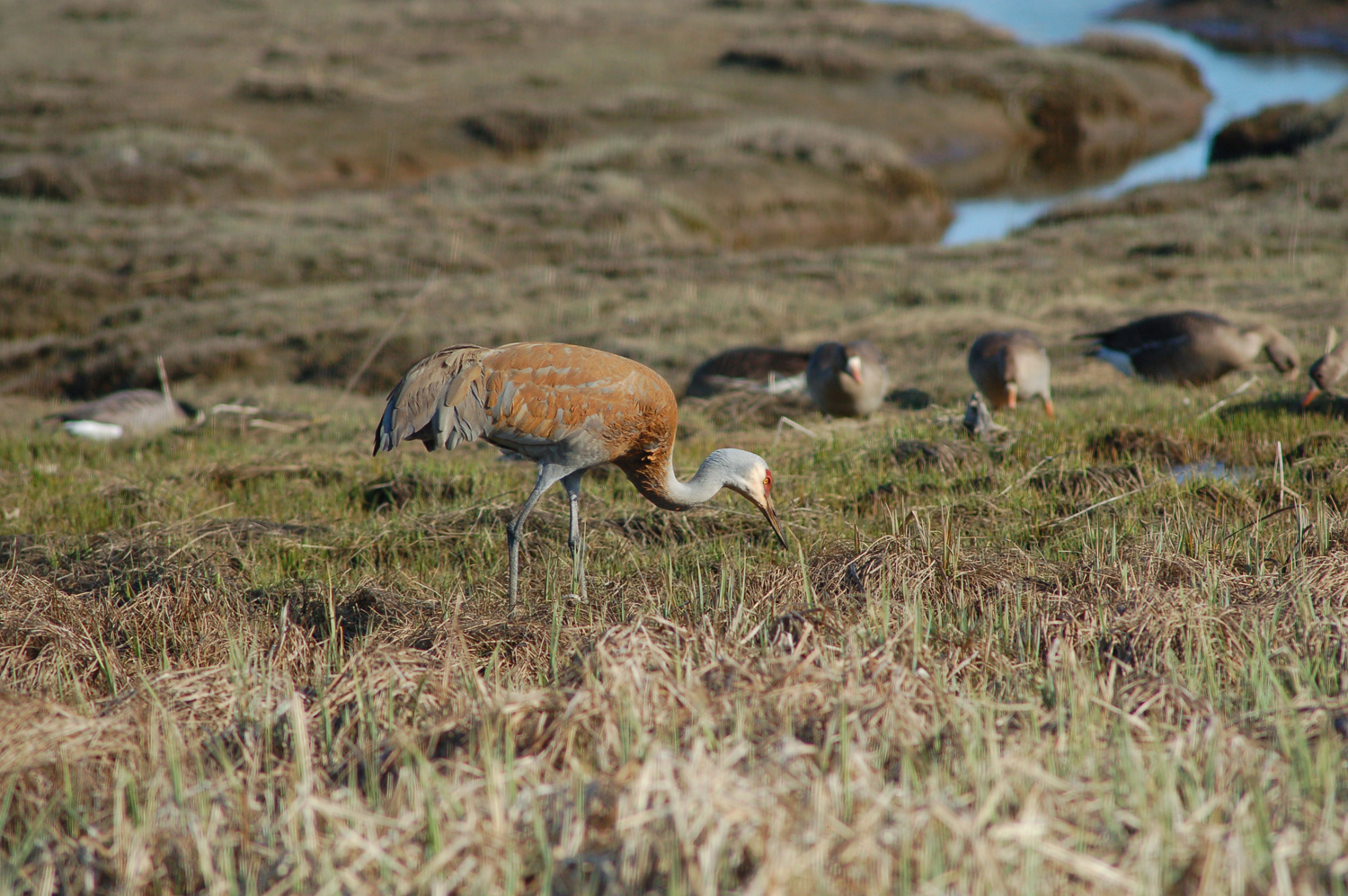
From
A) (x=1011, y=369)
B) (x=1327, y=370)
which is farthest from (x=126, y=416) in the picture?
Result: (x=1327, y=370)

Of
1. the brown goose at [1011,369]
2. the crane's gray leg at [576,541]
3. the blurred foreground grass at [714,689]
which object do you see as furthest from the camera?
the brown goose at [1011,369]

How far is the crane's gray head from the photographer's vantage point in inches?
220

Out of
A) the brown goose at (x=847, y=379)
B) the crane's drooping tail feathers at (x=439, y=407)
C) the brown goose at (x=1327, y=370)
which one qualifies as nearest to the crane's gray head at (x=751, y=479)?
the crane's drooping tail feathers at (x=439, y=407)

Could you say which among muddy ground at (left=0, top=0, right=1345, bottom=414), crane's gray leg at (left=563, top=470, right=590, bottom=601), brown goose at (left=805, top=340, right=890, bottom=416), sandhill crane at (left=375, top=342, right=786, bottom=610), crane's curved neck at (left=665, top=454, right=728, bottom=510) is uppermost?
sandhill crane at (left=375, top=342, right=786, bottom=610)

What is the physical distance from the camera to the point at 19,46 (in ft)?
133

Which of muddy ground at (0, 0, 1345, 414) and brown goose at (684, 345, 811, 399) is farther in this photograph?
muddy ground at (0, 0, 1345, 414)

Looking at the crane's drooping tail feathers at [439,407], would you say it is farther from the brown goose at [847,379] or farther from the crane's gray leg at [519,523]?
the brown goose at [847,379]

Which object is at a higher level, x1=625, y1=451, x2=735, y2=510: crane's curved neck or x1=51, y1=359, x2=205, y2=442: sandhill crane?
x1=625, y1=451, x2=735, y2=510: crane's curved neck

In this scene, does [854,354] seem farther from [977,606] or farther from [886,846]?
[886,846]

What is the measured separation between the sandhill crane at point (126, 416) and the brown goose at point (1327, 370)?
8525 mm

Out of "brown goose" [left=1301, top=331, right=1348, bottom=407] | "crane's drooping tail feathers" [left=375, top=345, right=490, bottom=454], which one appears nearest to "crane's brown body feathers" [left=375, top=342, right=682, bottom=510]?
"crane's drooping tail feathers" [left=375, top=345, right=490, bottom=454]

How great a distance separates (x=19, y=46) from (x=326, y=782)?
46.2m

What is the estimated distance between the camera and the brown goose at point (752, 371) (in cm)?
997

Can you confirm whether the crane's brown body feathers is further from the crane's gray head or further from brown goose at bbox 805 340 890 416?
brown goose at bbox 805 340 890 416
